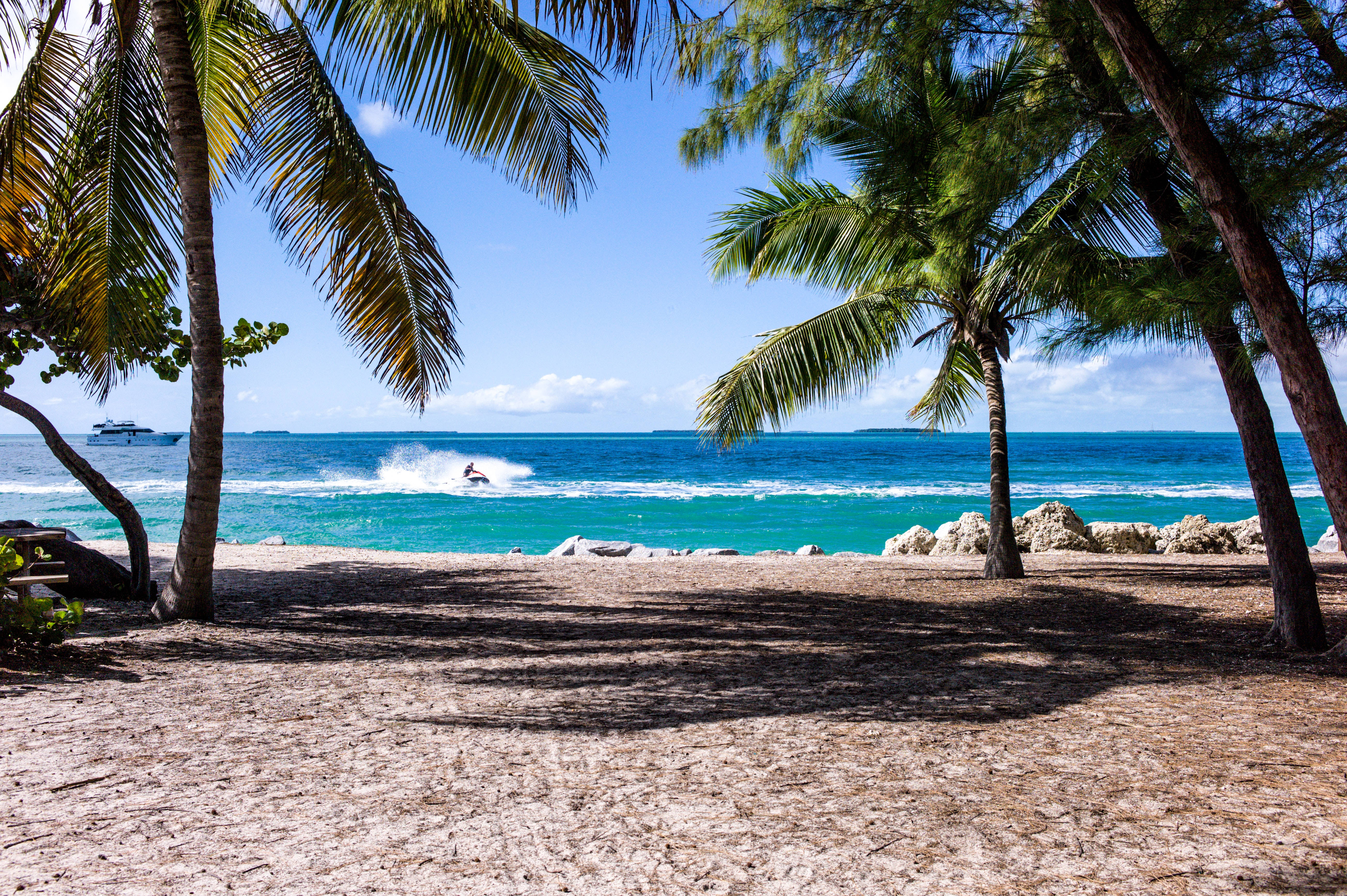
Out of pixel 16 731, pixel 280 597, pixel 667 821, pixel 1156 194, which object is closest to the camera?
pixel 667 821

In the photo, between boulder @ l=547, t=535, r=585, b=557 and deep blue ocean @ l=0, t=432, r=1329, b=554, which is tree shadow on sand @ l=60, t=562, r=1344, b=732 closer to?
deep blue ocean @ l=0, t=432, r=1329, b=554

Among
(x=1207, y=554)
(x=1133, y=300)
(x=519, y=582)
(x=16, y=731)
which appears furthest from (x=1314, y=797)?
(x=1207, y=554)

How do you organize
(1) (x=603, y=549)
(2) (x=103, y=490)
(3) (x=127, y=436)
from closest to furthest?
(2) (x=103, y=490) < (1) (x=603, y=549) < (3) (x=127, y=436)

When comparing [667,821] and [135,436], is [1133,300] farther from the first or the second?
[135,436]

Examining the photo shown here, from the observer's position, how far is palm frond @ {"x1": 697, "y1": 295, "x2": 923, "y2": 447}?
904 cm

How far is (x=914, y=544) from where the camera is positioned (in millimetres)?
13570

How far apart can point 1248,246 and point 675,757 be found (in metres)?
3.72

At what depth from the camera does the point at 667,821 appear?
2.78 m

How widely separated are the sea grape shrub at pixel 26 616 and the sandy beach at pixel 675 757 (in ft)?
0.48

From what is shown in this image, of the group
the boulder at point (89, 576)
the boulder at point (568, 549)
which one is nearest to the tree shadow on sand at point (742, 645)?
the boulder at point (89, 576)

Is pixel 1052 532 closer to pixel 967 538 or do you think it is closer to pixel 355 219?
pixel 967 538

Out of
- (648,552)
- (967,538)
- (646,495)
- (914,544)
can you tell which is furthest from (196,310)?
(646,495)

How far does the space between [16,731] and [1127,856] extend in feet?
14.8

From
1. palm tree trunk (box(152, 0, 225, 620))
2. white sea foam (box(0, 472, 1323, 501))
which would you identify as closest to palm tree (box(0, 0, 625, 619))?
palm tree trunk (box(152, 0, 225, 620))
